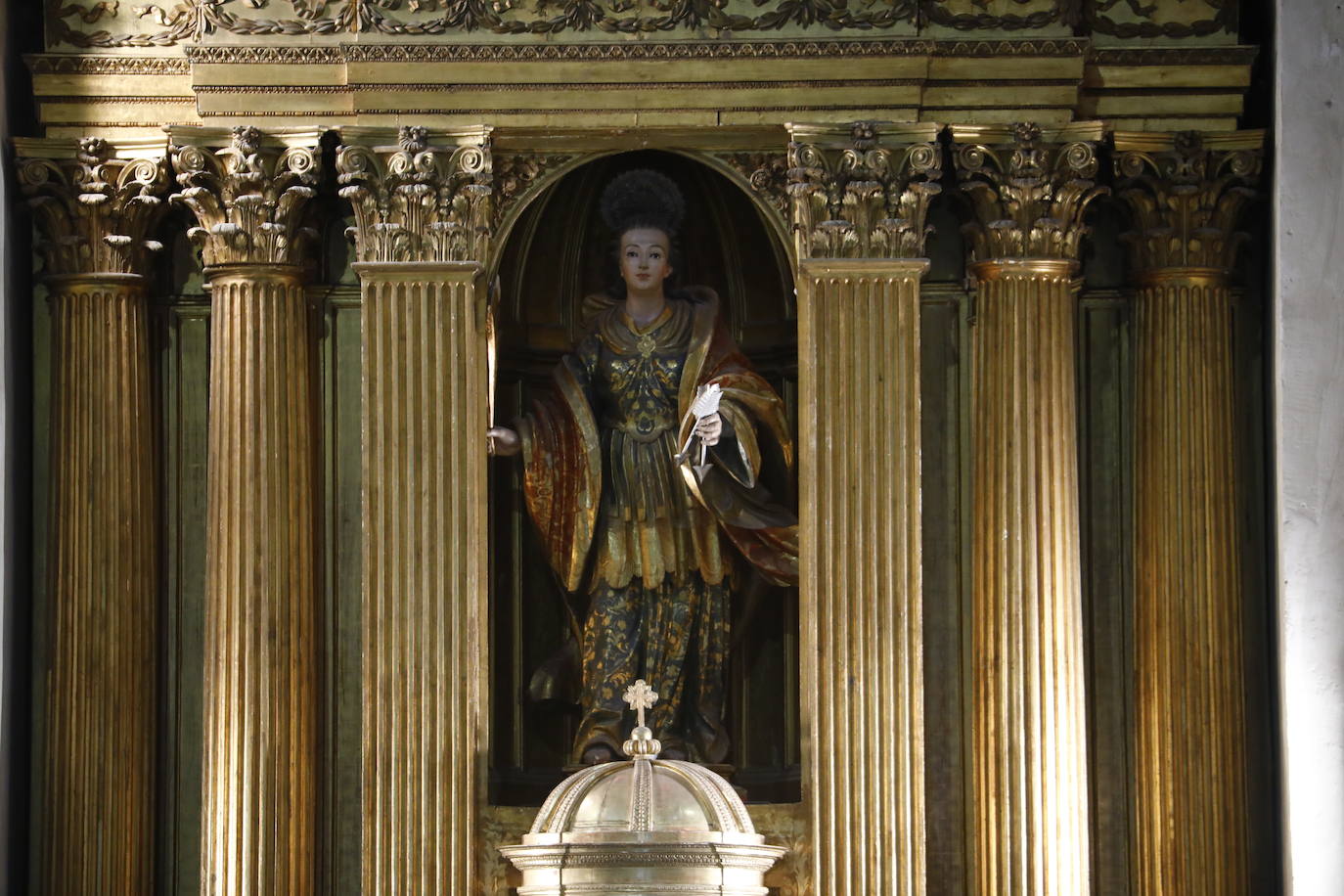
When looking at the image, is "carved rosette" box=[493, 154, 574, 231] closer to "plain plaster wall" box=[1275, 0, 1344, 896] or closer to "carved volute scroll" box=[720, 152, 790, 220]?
"carved volute scroll" box=[720, 152, 790, 220]

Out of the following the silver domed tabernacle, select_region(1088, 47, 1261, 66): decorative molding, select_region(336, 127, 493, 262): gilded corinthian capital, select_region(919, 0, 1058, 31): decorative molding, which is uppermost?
select_region(919, 0, 1058, 31): decorative molding

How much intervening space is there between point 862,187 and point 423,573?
2806mm

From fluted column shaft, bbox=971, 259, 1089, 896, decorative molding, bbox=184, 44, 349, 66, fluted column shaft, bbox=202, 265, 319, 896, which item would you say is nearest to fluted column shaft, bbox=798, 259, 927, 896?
fluted column shaft, bbox=971, 259, 1089, 896

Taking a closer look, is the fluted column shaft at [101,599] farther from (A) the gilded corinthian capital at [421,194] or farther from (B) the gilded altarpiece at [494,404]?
(A) the gilded corinthian capital at [421,194]

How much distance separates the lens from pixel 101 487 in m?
→ 17.2

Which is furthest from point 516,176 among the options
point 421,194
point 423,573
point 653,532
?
point 423,573

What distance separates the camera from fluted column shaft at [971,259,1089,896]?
54.6 feet

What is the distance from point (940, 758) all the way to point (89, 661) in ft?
13.7

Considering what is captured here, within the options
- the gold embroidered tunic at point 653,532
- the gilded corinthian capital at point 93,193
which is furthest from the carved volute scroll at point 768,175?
the gilded corinthian capital at point 93,193

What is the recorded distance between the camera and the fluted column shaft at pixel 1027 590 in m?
16.7

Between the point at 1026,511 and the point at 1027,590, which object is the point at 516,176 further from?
the point at 1027,590

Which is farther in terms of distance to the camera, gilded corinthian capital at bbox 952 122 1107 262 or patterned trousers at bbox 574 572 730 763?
patterned trousers at bbox 574 572 730 763

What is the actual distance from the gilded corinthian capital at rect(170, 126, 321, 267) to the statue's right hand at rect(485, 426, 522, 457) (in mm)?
1287

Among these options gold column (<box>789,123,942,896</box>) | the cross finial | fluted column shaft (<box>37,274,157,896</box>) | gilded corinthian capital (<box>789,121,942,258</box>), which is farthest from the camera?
fluted column shaft (<box>37,274,157,896</box>)
